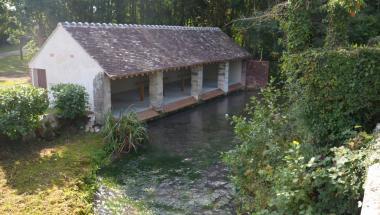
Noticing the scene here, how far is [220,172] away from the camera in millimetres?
10188

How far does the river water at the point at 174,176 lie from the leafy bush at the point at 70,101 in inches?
104

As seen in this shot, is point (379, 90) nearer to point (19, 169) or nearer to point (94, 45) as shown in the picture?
point (19, 169)

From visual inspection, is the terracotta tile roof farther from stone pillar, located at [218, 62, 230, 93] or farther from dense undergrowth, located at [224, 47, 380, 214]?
dense undergrowth, located at [224, 47, 380, 214]

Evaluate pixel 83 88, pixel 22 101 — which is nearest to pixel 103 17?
pixel 83 88

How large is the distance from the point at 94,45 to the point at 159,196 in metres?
7.35

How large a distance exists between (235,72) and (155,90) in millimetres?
9318

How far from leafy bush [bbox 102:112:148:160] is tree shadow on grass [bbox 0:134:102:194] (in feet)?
1.33

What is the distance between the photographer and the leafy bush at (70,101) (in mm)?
12133

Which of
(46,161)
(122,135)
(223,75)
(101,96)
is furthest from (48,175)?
(223,75)

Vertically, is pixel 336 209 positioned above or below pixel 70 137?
above

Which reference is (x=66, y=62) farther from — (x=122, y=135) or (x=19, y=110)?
(x=122, y=135)

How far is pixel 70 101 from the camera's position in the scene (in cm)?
1216

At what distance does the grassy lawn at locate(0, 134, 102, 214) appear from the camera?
7.53 m

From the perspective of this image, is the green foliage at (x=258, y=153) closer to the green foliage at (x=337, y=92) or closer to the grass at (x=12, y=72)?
the green foliage at (x=337, y=92)
